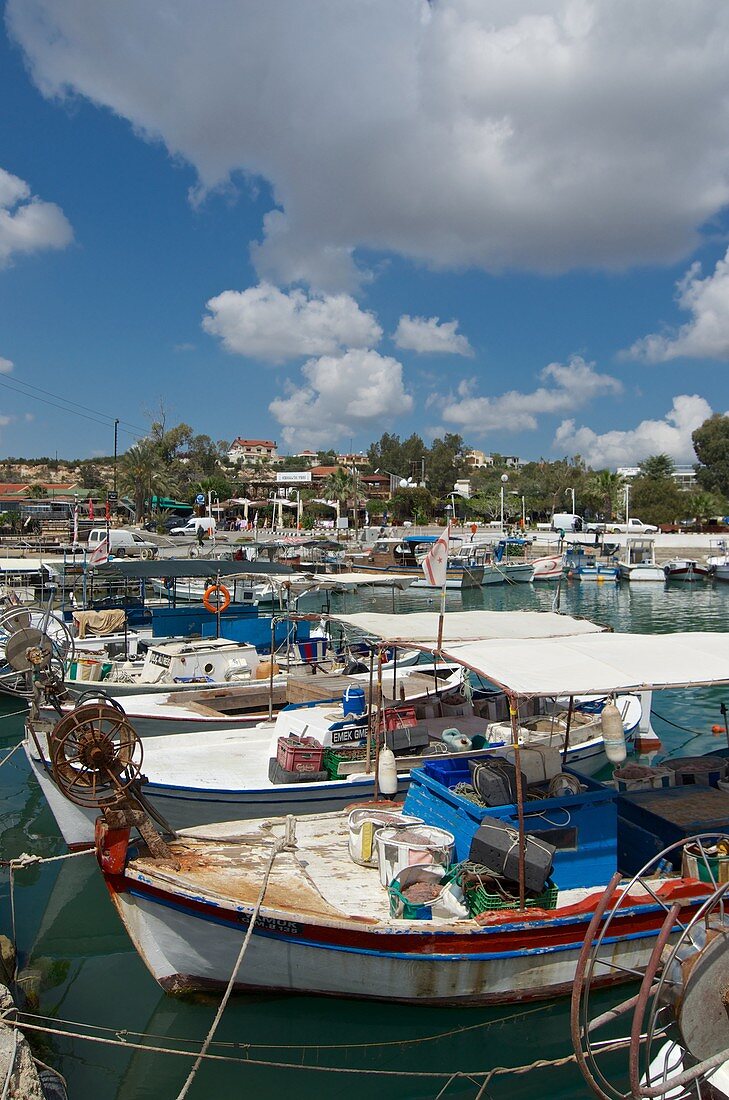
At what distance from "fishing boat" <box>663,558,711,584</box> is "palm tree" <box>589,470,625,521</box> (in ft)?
118

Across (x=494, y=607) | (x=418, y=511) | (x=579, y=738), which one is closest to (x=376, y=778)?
(x=579, y=738)

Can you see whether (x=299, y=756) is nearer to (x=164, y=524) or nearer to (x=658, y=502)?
(x=164, y=524)

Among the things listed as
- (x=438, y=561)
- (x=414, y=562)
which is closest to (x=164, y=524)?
(x=414, y=562)

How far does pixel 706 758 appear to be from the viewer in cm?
1272

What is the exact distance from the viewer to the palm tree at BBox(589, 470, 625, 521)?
104 metres

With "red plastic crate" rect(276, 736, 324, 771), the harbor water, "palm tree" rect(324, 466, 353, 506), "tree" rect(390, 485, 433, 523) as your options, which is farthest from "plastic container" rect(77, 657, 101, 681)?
"palm tree" rect(324, 466, 353, 506)

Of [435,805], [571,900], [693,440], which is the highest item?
[693,440]

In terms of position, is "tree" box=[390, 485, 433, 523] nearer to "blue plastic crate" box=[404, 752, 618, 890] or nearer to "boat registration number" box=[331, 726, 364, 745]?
"boat registration number" box=[331, 726, 364, 745]

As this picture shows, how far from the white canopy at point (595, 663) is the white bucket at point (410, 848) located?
81.7 inches

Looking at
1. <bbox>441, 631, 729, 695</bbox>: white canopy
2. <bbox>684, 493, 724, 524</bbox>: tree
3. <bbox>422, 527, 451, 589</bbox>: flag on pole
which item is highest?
<bbox>684, 493, 724, 524</bbox>: tree

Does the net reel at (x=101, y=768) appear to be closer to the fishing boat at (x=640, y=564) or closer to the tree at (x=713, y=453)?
the fishing boat at (x=640, y=564)

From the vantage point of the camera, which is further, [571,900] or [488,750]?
[488,750]

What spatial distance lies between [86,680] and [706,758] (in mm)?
15908

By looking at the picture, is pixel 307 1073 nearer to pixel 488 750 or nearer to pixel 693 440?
pixel 488 750
